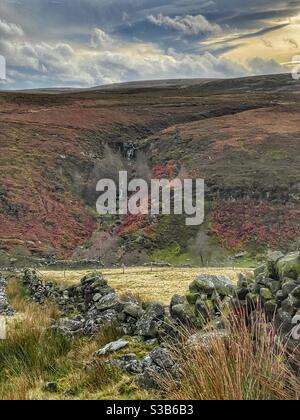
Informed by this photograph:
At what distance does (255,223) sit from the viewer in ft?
140

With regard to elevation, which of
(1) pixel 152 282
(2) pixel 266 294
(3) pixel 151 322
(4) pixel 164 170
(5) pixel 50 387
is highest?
(4) pixel 164 170

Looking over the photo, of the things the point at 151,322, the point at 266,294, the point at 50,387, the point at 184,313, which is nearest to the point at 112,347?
the point at 151,322

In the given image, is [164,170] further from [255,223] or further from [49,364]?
[49,364]

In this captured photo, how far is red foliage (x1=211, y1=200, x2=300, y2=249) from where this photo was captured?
40344mm

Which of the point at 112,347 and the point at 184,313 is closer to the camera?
the point at 112,347

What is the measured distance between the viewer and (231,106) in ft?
269

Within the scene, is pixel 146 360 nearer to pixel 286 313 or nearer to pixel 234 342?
pixel 286 313

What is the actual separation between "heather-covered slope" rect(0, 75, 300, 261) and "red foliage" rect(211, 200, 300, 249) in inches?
3.5

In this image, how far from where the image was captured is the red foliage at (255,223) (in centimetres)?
4034

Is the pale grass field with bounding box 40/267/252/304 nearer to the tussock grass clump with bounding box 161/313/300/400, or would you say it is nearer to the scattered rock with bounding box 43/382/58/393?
the scattered rock with bounding box 43/382/58/393

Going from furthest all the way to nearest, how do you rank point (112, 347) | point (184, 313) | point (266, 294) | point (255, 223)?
point (255, 223) < point (184, 313) < point (112, 347) < point (266, 294)

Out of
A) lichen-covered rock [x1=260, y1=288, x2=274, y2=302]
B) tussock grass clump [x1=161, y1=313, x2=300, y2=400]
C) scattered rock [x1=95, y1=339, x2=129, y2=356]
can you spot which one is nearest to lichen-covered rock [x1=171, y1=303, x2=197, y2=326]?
scattered rock [x1=95, y1=339, x2=129, y2=356]

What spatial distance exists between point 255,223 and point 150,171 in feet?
61.7

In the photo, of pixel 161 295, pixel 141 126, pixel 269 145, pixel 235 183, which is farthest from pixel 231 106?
pixel 161 295
